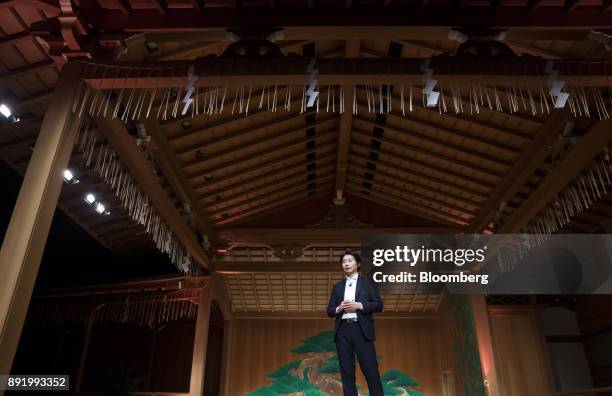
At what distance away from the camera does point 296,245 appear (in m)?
8.10

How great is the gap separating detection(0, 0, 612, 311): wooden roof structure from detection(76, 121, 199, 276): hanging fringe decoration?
35 centimetres

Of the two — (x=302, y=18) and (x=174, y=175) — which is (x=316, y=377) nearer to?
(x=174, y=175)

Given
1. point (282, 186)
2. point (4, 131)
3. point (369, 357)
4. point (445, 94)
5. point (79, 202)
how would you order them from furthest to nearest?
point (282, 186)
point (79, 202)
point (445, 94)
point (4, 131)
point (369, 357)

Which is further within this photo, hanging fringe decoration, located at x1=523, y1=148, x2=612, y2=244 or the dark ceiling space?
the dark ceiling space

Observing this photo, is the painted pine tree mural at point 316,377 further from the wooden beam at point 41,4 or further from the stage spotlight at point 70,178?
the wooden beam at point 41,4

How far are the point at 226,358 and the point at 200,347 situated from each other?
2.96 m

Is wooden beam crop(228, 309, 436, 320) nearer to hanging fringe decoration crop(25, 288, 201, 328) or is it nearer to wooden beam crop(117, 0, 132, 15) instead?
hanging fringe decoration crop(25, 288, 201, 328)

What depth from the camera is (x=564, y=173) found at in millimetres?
5074

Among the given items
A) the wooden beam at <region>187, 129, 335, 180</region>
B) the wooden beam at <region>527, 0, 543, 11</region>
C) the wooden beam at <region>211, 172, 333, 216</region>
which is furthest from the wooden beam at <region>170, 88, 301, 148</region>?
the wooden beam at <region>527, 0, 543, 11</region>

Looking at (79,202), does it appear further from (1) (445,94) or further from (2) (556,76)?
(2) (556,76)

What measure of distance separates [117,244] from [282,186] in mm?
3283

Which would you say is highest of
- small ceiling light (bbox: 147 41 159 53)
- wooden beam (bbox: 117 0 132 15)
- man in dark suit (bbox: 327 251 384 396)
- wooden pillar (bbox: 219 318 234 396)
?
small ceiling light (bbox: 147 41 159 53)

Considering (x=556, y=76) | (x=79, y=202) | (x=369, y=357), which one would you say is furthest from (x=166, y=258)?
(x=556, y=76)

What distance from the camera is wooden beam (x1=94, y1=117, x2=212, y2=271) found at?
437 cm
